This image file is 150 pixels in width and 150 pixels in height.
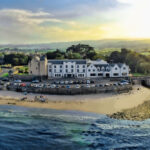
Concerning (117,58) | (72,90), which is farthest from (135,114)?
(117,58)

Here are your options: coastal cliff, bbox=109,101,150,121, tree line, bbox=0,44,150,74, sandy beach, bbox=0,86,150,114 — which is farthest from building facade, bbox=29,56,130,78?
coastal cliff, bbox=109,101,150,121

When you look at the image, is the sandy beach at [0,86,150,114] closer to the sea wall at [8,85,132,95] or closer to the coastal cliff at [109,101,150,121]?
the coastal cliff at [109,101,150,121]

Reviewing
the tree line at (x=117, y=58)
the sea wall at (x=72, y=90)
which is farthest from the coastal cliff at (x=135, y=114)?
the tree line at (x=117, y=58)

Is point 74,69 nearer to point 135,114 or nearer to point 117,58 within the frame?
point 117,58

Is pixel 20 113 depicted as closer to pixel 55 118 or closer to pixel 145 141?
pixel 55 118

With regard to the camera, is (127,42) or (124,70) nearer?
(124,70)

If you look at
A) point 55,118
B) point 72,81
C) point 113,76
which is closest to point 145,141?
point 55,118
